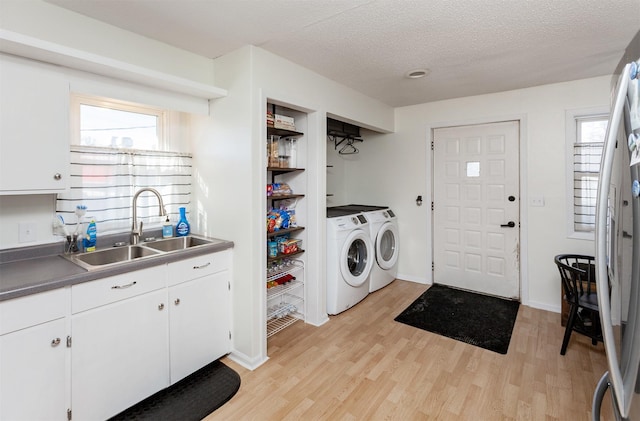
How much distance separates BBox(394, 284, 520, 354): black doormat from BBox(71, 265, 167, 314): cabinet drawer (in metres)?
2.17

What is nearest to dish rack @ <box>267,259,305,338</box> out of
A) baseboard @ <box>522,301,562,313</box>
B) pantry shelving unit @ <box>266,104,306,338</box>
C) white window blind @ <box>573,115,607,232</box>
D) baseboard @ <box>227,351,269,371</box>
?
pantry shelving unit @ <box>266,104,306,338</box>

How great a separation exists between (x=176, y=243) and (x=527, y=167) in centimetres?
347

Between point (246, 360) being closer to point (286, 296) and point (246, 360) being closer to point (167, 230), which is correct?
point (286, 296)

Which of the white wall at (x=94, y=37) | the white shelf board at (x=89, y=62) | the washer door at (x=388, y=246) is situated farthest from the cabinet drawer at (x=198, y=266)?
the washer door at (x=388, y=246)

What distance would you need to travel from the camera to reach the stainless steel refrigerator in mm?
720

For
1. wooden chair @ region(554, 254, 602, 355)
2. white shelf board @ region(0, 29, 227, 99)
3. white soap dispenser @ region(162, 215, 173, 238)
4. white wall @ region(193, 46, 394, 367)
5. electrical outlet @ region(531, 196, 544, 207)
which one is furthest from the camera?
electrical outlet @ region(531, 196, 544, 207)

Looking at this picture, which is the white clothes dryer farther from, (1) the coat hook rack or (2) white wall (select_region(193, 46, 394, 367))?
(2) white wall (select_region(193, 46, 394, 367))

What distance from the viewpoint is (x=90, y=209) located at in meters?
2.14

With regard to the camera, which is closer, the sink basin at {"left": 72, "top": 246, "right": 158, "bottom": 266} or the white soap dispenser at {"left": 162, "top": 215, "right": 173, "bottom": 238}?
the sink basin at {"left": 72, "top": 246, "right": 158, "bottom": 266}

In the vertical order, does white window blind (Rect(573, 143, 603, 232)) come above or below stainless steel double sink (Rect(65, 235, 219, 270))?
above

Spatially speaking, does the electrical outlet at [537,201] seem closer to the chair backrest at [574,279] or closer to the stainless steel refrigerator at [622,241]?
the chair backrest at [574,279]

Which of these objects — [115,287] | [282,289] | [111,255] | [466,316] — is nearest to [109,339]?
[115,287]

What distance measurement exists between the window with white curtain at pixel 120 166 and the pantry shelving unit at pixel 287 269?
82cm

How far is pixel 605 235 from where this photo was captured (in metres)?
0.81
